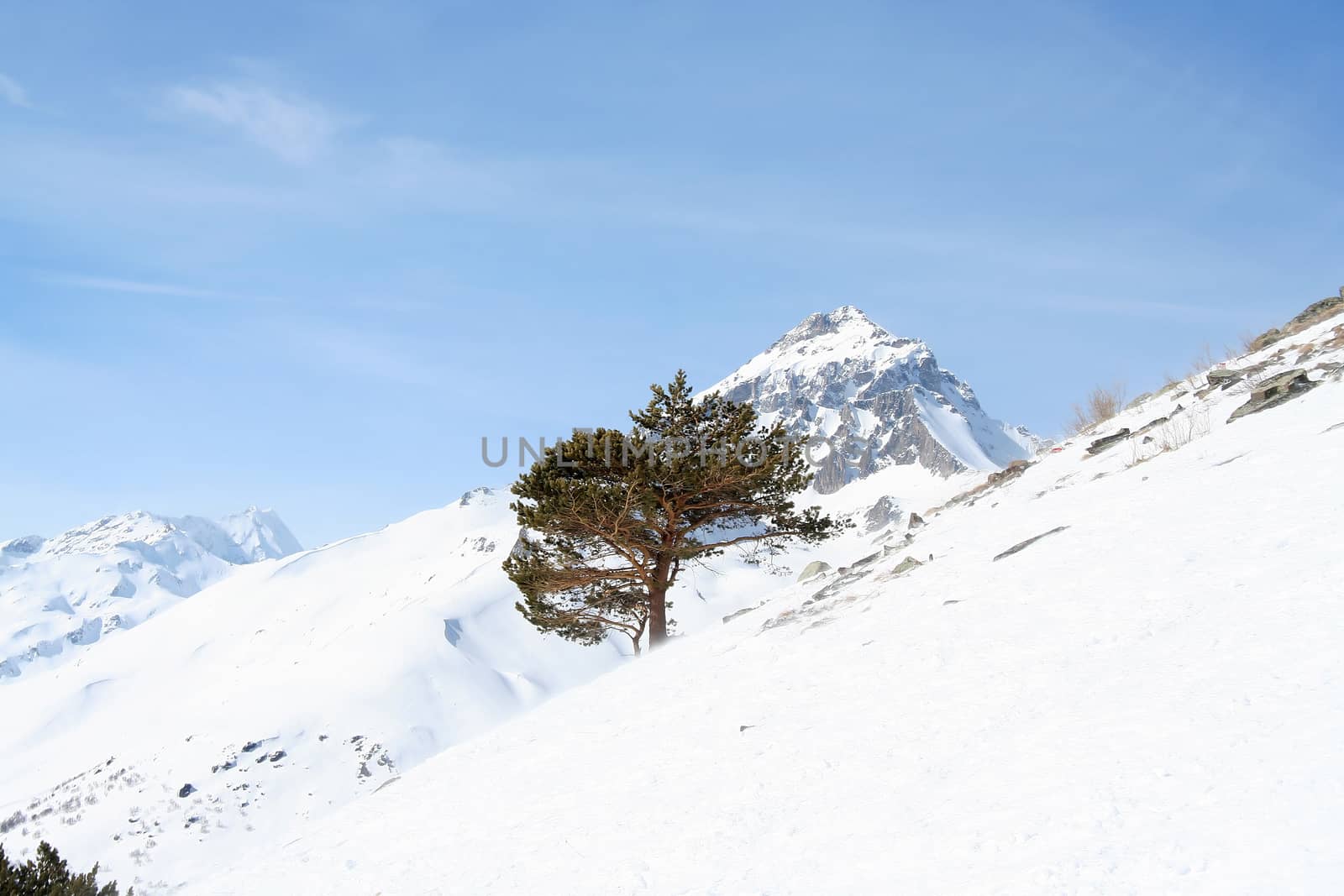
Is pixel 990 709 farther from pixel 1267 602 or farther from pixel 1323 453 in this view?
pixel 1323 453

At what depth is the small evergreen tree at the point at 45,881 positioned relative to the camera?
40.0ft

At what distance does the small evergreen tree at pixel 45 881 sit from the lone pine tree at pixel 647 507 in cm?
1047

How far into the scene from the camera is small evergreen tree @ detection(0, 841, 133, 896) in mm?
12188

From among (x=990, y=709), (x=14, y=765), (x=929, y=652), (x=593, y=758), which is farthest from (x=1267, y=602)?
(x=14, y=765)

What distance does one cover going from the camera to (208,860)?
76562 mm

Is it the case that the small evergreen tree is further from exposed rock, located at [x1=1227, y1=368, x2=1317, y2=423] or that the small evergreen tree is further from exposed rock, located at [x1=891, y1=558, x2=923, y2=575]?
exposed rock, located at [x1=1227, y1=368, x2=1317, y2=423]

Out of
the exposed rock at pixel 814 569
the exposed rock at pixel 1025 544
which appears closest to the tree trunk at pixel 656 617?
the exposed rock at pixel 814 569

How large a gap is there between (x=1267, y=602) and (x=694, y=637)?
10.6 meters

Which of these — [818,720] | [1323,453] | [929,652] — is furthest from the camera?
[1323,453]

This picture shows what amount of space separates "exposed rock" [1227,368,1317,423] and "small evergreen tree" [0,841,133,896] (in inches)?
829

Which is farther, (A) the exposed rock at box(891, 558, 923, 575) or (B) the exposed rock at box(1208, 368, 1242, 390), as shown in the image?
(B) the exposed rock at box(1208, 368, 1242, 390)

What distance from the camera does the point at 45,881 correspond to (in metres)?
12.9

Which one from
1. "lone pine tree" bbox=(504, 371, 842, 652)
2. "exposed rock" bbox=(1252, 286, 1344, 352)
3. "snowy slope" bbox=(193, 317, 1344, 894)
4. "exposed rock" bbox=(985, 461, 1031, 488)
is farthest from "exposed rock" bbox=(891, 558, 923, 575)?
"exposed rock" bbox=(1252, 286, 1344, 352)

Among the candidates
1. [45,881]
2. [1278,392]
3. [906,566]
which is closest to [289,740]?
[45,881]
